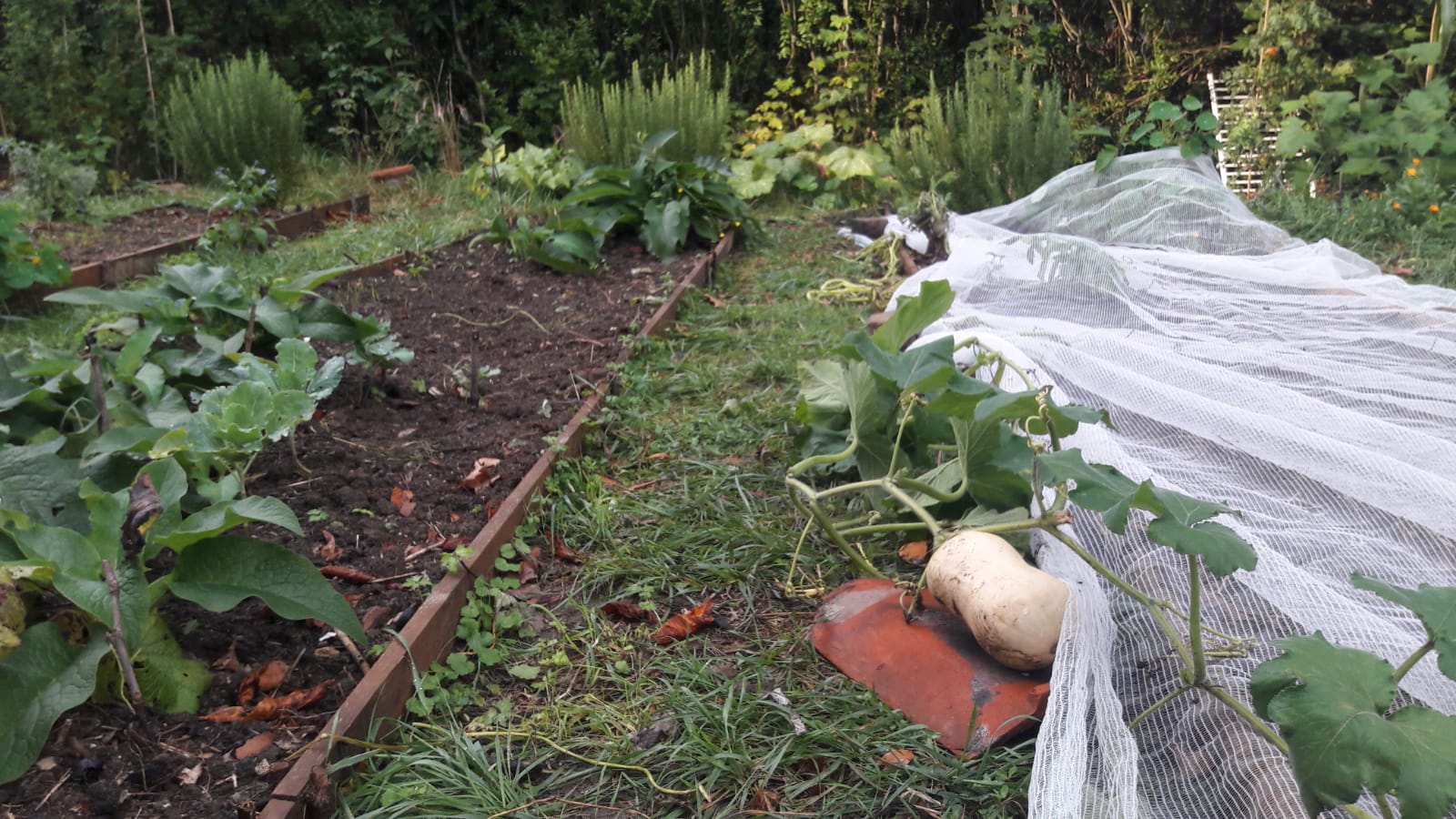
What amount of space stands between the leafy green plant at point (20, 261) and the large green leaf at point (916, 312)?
3.23 meters

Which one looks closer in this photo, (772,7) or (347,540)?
(347,540)

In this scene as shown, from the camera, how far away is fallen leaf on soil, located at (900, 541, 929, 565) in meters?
2.03

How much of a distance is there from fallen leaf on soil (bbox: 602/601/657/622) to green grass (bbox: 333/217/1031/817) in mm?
28

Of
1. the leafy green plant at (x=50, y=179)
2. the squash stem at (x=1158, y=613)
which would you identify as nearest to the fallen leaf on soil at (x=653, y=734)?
the squash stem at (x=1158, y=613)

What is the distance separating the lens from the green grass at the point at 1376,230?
3.96 meters

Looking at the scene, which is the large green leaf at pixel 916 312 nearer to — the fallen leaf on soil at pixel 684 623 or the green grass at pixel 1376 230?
the fallen leaf on soil at pixel 684 623

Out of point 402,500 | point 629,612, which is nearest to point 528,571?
point 629,612

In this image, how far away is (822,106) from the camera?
7.83 meters

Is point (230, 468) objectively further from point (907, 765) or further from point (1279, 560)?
point (1279, 560)

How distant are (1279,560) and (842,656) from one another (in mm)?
717

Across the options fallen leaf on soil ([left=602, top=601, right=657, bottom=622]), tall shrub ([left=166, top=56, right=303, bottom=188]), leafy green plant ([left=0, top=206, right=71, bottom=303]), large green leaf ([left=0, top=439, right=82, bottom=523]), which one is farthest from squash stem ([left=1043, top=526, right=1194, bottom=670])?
tall shrub ([left=166, top=56, right=303, bottom=188])

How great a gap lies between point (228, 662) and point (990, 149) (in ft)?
15.5

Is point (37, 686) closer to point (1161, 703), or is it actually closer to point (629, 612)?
point (629, 612)

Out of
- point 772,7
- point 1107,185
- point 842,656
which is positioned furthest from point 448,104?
point 842,656
